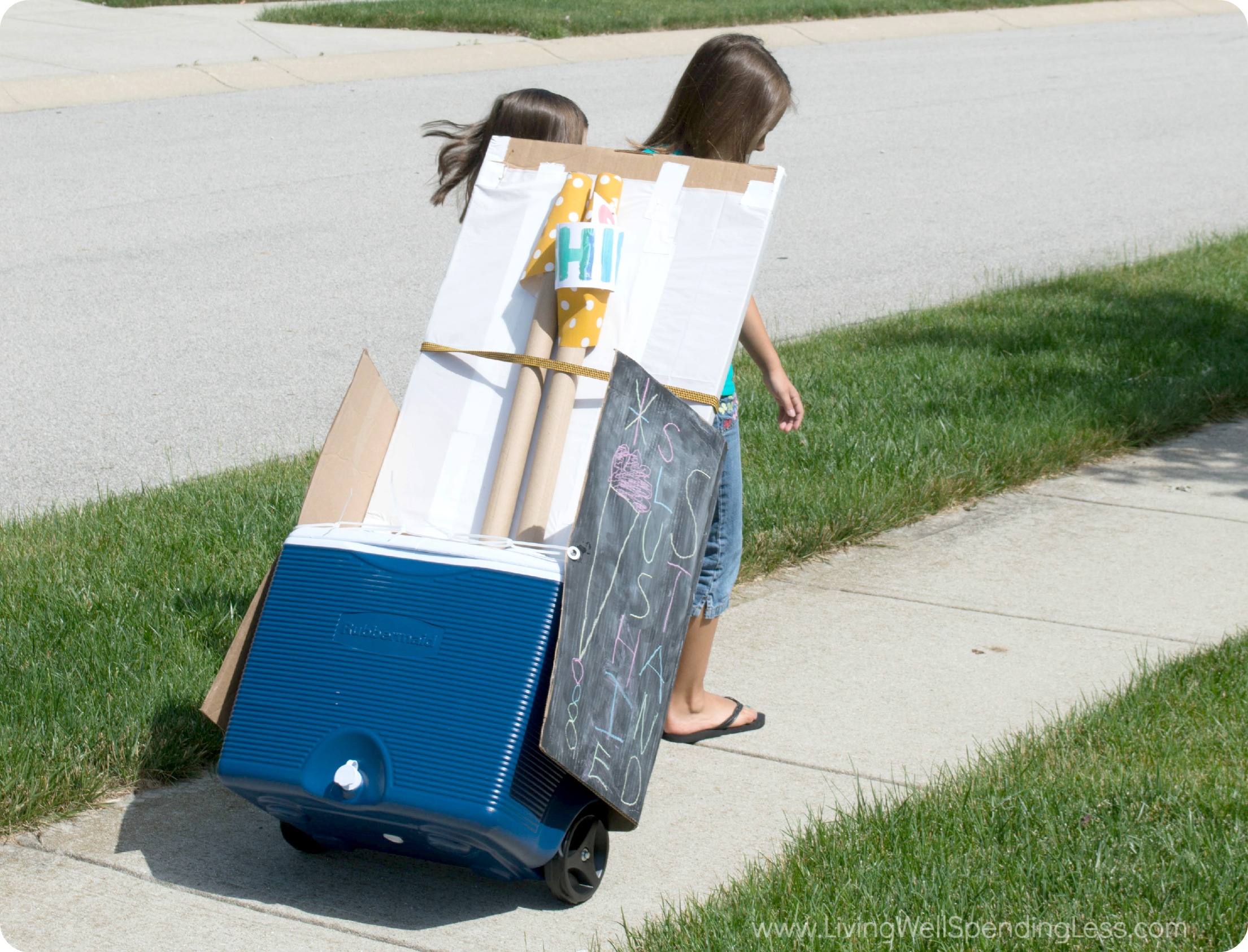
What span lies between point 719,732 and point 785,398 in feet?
2.92

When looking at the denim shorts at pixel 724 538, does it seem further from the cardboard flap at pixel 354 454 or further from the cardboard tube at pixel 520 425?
the cardboard flap at pixel 354 454

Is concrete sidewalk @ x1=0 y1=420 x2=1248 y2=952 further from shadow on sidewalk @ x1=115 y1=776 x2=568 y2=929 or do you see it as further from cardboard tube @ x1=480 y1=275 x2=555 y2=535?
cardboard tube @ x1=480 y1=275 x2=555 y2=535

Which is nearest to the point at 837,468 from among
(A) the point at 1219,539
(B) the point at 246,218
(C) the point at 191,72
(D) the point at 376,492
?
(A) the point at 1219,539

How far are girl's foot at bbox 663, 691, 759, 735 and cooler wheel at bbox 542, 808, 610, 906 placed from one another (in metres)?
0.71

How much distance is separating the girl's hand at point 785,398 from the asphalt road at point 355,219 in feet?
8.21

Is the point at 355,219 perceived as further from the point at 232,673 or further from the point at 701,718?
the point at 232,673

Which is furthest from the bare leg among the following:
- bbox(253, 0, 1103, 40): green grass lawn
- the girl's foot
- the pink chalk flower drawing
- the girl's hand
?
bbox(253, 0, 1103, 40): green grass lawn

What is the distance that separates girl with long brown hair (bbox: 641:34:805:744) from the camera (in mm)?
3350

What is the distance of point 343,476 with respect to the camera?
305 cm

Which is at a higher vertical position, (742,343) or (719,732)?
(742,343)

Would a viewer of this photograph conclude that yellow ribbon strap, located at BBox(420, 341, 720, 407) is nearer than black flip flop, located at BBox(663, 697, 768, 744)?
Yes

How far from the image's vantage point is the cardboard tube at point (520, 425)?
304 cm

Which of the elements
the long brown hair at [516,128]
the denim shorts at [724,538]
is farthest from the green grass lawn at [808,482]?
the long brown hair at [516,128]

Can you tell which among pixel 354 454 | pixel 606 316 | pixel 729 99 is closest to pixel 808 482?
pixel 729 99
